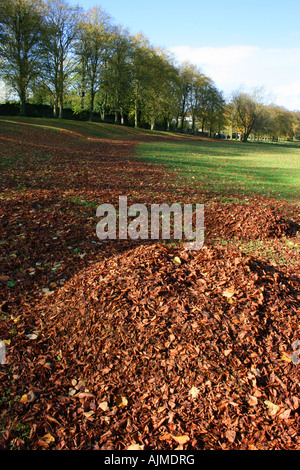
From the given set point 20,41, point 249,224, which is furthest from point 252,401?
point 20,41

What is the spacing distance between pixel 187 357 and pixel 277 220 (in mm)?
4913

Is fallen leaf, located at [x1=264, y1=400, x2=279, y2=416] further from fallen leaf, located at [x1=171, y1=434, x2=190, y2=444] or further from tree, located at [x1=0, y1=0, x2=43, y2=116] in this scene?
tree, located at [x1=0, y1=0, x2=43, y2=116]

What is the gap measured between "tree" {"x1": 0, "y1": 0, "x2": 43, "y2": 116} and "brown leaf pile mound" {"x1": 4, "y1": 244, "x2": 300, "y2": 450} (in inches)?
1250

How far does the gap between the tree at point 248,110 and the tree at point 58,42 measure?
123ft

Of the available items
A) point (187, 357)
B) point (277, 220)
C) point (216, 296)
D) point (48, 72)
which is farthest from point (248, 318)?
point (48, 72)

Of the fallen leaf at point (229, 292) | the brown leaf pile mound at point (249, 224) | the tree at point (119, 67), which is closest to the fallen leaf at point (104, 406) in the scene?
the fallen leaf at point (229, 292)

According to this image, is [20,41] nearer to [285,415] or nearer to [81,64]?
[81,64]

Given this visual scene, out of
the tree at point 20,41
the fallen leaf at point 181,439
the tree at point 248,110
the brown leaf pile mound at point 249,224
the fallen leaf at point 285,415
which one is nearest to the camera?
the fallen leaf at point 181,439

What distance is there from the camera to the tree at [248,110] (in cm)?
5934

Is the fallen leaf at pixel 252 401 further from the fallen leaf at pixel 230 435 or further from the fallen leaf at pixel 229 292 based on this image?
the fallen leaf at pixel 229 292

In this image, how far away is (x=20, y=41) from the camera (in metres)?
28.6

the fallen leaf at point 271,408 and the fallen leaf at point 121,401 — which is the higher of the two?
the fallen leaf at point 271,408

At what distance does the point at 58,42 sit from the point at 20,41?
17.6 ft

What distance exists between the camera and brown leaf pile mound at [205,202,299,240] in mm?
6391
